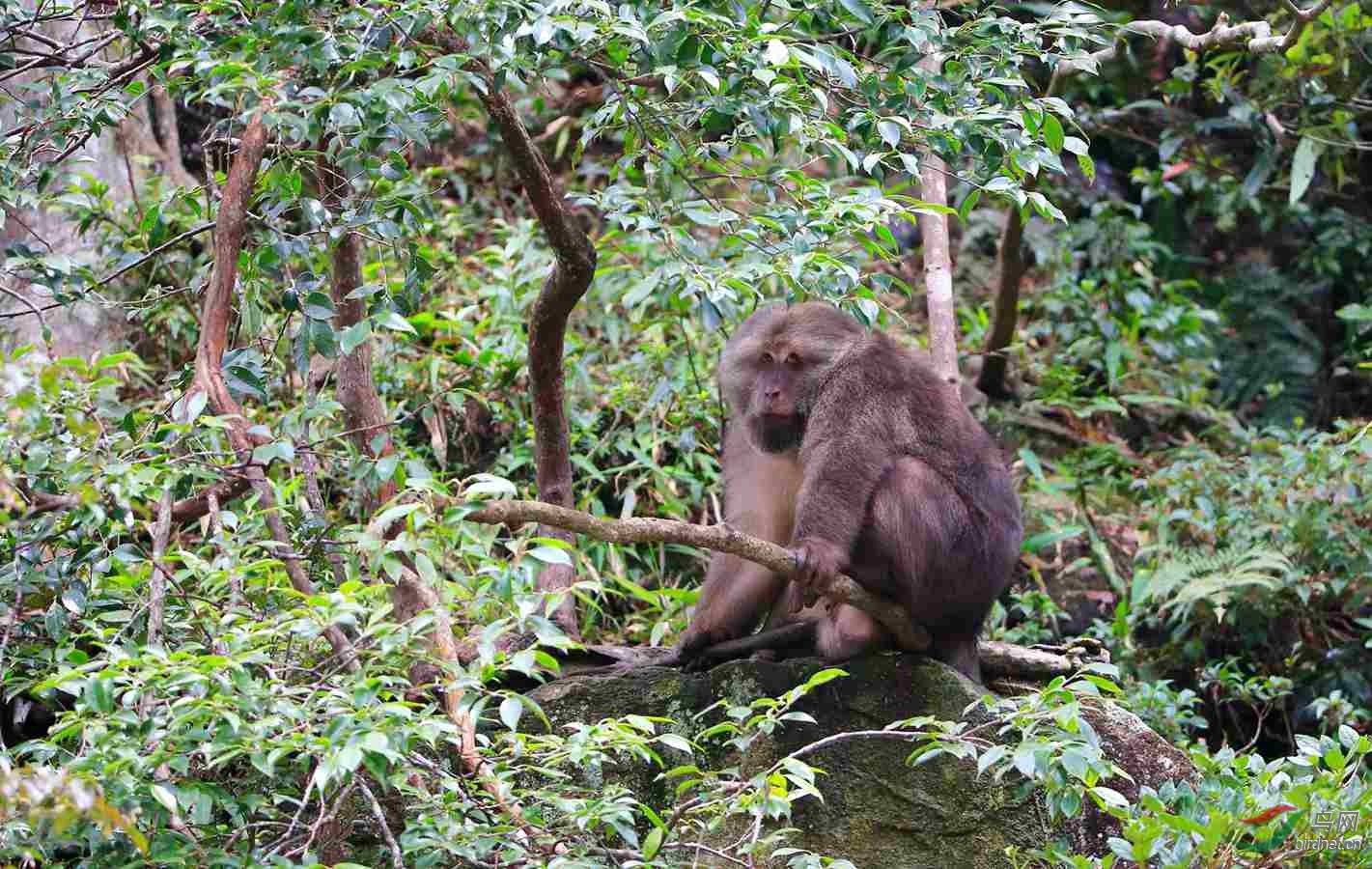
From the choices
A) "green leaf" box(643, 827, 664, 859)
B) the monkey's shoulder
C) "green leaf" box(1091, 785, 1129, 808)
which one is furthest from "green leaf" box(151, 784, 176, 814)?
the monkey's shoulder

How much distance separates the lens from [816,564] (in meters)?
4.77

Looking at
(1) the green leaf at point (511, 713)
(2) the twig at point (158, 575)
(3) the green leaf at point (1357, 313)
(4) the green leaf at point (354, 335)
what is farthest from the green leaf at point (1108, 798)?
(3) the green leaf at point (1357, 313)

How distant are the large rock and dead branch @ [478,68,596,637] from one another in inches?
18.7

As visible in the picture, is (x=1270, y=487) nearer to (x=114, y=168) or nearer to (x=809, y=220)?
(x=809, y=220)

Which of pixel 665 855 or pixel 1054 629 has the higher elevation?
pixel 665 855

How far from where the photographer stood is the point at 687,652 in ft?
17.7

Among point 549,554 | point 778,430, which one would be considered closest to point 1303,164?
point 778,430

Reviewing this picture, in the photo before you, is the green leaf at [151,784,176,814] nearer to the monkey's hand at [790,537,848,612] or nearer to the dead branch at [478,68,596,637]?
the dead branch at [478,68,596,637]

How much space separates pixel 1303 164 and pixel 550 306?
526 centimetres

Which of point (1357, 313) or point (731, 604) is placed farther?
point (1357, 313)

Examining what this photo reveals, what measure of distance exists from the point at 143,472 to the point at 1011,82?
8.99 ft

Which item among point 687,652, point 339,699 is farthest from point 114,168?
point 339,699

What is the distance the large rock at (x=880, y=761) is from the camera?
15.8 feet

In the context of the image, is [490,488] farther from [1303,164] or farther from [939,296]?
[1303,164]
